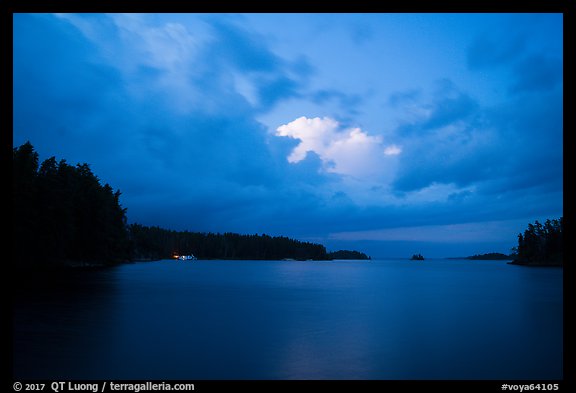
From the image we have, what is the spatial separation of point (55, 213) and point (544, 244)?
585 ft

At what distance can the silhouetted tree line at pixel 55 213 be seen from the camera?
201 ft

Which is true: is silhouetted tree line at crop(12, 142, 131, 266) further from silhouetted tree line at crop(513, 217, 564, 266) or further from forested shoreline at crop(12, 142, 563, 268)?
silhouetted tree line at crop(513, 217, 564, 266)

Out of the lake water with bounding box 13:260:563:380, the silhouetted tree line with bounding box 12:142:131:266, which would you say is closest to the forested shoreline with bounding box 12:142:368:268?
the silhouetted tree line with bounding box 12:142:131:266

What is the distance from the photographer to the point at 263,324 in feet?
86.4

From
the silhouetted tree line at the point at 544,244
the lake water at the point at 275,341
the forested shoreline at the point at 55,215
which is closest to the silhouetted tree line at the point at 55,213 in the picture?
the forested shoreline at the point at 55,215

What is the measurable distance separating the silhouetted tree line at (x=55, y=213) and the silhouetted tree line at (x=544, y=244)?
159725 mm

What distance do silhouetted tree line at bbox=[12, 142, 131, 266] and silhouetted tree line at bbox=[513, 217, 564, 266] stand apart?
160 m

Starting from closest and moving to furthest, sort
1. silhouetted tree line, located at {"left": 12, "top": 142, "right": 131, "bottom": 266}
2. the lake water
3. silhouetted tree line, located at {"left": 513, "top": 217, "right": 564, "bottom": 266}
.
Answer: the lake water, silhouetted tree line, located at {"left": 12, "top": 142, "right": 131, "bottom": 266}, silhouetted tree line, located at {"left": 513, "top": 217, "right": 564, "bottom": 266}

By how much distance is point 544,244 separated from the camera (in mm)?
163500

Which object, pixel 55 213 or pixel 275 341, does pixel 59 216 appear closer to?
pixel 55 213

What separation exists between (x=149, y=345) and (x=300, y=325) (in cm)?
1055

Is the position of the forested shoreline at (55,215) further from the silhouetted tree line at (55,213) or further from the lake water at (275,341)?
the lake water at (275,341)

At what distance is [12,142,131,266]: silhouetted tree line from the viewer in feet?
201
